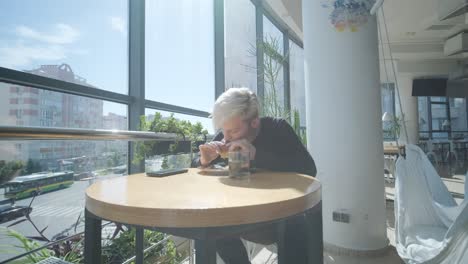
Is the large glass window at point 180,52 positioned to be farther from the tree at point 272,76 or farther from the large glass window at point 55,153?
the tree at point 272,76

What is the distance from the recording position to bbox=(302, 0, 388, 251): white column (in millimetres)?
2184

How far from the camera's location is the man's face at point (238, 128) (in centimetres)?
123

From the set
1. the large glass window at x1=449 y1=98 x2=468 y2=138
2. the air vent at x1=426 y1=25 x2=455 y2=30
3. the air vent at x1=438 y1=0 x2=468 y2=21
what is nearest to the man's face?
the air vent at x1=438 y1=0 x2=468 y2=21

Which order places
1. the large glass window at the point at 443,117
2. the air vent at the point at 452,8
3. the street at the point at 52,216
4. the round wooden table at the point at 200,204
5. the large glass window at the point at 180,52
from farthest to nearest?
the large glass window at the point at 443,117 → the air vent at the point at 452,8 → the large glass window at the point at 180,52 → the street at the point at 52,216 → the round wooden table at the point at 200,204

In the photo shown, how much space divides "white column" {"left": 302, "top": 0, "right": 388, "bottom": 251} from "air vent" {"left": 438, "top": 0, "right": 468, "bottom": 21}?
287 cm

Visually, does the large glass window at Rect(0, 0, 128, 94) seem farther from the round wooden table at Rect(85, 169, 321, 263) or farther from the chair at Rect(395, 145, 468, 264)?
the chair at Rect(395, 145, 468, 264)

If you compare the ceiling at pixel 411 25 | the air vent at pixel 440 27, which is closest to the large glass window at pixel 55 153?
the ceiling at pixel 411 25

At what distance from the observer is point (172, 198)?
0.65 meters

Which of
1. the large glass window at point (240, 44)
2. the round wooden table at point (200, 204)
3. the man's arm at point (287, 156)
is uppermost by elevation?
the large glass window at point (240, 44)

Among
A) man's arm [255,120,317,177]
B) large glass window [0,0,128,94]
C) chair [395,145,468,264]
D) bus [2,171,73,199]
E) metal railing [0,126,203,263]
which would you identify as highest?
large glass window [0,0,128,94]

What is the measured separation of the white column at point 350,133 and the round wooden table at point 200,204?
61.9 inches

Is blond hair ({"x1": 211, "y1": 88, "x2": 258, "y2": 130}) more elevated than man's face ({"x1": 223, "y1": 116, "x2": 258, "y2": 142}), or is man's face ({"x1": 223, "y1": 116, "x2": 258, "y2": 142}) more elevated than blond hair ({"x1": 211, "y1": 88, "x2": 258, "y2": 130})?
blond hair ({"x1": 211, "y1": 88, "x2": 258, "y2": 130})

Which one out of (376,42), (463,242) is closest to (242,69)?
(376,42)

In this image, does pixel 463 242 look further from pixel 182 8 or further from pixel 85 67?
pixel 182 8
